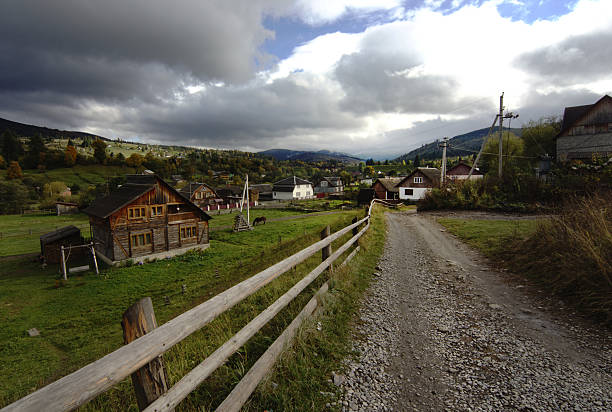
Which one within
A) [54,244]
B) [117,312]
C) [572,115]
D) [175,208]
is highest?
[572,115]

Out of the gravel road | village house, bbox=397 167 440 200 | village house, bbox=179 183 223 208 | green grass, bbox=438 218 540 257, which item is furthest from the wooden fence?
village house, bbox=179 183 223 208

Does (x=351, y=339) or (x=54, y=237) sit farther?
(x=54, y=237)

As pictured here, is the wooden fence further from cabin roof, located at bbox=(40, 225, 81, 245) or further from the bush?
cabin roof, located at bbox=(40, 225, 81, 245)

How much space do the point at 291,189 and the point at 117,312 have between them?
6643 cm

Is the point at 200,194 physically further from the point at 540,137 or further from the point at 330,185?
the point at 540,137

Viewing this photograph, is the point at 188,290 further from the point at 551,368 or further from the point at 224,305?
the point at 551,368

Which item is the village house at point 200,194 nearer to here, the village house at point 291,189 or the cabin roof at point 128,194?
the village house at point 291,189

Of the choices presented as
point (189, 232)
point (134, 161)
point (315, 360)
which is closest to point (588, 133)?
point (315, 360)

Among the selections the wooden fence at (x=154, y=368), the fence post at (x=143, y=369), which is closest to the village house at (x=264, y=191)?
the wooden fence at (x=154, y=368)

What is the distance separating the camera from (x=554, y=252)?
23.4ft

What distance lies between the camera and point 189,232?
1039 inches

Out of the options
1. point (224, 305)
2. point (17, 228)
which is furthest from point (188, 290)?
point (17, 228)

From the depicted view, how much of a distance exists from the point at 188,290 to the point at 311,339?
13774 millimetres

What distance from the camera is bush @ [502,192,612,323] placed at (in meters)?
5.10
